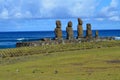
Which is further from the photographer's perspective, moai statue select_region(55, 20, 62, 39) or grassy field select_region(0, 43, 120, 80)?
moai statue select_region(55, 20, 62, 39)

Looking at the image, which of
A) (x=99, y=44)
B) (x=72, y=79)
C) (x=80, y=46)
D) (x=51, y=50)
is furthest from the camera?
(x=99, y=44)

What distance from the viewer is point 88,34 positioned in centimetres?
8619

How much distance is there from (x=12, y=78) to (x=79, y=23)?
2538 inches

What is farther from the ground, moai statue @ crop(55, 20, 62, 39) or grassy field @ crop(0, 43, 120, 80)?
moai statue @ crop(55, 20, 62, 39)

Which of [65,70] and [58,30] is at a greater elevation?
[58,30]

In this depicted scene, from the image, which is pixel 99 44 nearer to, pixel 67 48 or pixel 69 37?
pixel 67 48

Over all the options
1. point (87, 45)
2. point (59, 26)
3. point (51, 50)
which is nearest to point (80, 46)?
point (87, 45)

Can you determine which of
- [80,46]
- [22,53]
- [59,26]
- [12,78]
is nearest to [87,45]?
[80,46]

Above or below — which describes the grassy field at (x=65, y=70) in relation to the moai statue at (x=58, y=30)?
below

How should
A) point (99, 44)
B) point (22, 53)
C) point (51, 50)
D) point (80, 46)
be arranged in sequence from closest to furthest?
point (22, 53)
point (51, 50)
point (80, 46)
point (99, 44)

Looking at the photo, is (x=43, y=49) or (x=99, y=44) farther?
(x=99, y=44)

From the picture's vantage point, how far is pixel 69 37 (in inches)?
3282

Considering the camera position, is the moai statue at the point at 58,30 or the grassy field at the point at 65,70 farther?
the moai statue at the point at 58,30

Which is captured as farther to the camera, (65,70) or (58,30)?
(58,30)
